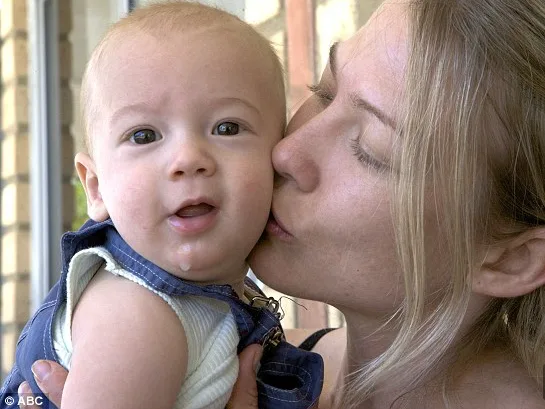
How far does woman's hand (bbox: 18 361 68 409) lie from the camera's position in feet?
3.78

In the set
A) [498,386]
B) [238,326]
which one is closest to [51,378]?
[238,326]

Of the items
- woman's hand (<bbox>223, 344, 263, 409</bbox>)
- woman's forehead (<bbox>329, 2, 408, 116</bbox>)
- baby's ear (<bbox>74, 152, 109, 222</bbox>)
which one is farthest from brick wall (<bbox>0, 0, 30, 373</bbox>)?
woman's hand (<bbox>223, 344, 263, 409</bbox>)

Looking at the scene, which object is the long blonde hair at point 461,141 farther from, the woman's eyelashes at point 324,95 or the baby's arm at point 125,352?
the baby's arm at point 125,352

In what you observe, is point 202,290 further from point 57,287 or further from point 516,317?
point 516,317

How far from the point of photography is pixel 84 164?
130 centimetres

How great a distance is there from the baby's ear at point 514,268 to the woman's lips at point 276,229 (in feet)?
1.08

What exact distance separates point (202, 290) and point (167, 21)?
0.42m

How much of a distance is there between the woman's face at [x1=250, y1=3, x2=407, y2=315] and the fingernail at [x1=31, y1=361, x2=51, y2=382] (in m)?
0.37

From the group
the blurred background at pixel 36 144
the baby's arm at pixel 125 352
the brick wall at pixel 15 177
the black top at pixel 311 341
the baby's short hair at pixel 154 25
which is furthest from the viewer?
the brick wall at pixel 15 177

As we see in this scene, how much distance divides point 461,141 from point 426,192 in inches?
3.8

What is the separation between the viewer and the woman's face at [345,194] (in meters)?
1.28

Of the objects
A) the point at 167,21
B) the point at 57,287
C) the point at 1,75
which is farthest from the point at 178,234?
the point at 1,75

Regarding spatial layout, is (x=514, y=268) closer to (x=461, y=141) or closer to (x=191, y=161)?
(x=461, y=141)

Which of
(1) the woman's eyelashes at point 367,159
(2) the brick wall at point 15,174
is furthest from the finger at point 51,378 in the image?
(2) the brick wall at point 15,174
